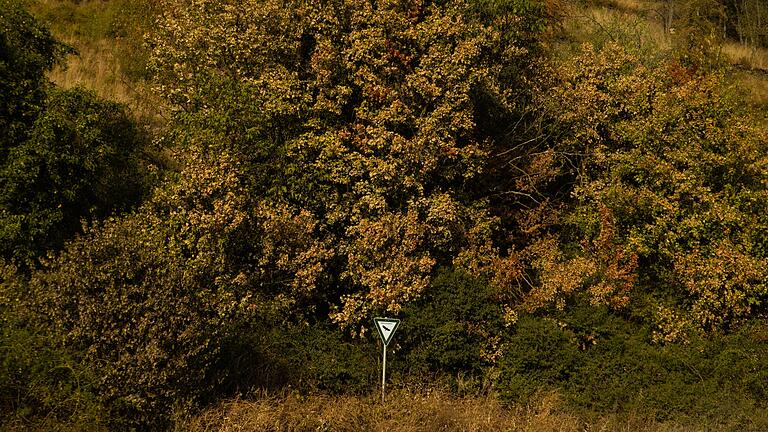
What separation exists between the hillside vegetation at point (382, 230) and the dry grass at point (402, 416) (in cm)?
5

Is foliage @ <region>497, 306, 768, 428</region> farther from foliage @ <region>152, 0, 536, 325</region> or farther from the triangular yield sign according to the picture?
the triangular yield sign

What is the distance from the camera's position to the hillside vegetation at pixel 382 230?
9570 mm

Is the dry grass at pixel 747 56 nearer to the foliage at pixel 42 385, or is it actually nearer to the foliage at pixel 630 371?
the foliage at pixel 630 371

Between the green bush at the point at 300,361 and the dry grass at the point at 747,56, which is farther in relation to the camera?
the dry grass at the point at 747,56

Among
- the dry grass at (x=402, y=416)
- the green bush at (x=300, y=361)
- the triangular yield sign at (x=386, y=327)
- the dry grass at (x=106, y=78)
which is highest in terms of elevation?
the dry grass at (x=106, y=78)

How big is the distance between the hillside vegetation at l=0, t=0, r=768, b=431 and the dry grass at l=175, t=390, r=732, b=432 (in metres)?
0.05

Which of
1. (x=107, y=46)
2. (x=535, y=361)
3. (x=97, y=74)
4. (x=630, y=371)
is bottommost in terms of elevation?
(x=630, y=371)

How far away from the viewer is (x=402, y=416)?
9.65 metres

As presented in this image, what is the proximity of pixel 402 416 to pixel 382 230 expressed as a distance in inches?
132

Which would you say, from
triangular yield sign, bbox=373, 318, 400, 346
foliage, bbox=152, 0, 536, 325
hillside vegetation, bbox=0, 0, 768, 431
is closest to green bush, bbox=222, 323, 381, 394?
hillside vegetation, bbox=0, 0, 768, 431

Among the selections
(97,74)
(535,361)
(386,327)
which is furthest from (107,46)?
(535,361)

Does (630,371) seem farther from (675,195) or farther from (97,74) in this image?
(97,74)

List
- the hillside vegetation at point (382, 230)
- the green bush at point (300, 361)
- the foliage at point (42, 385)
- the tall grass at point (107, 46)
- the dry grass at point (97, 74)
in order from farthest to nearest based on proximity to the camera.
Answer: the dry grass at point (97, 74) → the tall grass at point (107, 46) → the green bush at point (300, 361) → the hillside vegetation at point (382, 230) → the foliage at point (42, 385)

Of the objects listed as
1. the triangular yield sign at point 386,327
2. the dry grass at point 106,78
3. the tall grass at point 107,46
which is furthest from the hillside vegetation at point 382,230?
the tall grass at point 107,46
